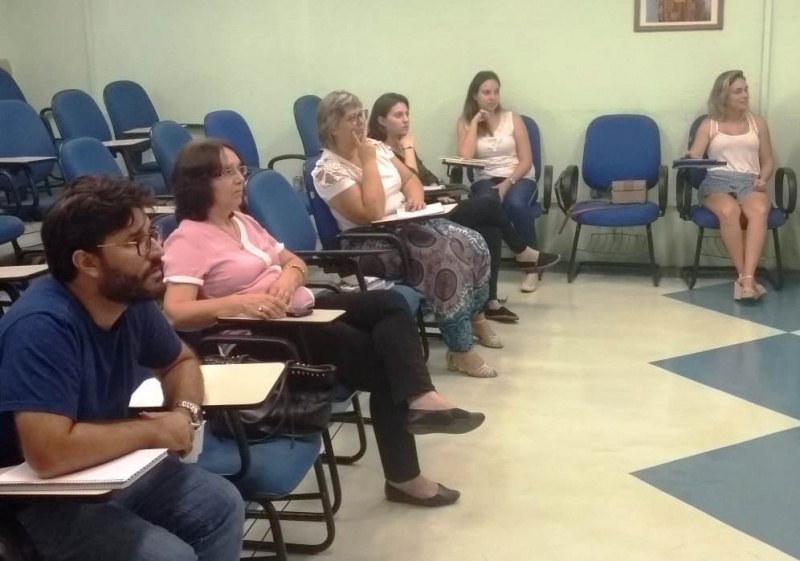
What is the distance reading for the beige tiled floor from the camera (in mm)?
2549

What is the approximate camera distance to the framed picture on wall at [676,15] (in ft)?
18.0

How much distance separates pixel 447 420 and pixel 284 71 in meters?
4.16

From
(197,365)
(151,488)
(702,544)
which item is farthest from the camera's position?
(702,544)

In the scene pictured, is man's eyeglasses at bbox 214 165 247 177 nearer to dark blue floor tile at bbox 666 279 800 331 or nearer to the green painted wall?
dark blue floor tile at bbox 666 279 800 331

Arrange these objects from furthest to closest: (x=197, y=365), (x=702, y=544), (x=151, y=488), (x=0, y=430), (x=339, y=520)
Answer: (x=339, y=520) < (x=702, y=544) < (x=197, y=365) < (x=151, y=488) < (x=0, y=430)

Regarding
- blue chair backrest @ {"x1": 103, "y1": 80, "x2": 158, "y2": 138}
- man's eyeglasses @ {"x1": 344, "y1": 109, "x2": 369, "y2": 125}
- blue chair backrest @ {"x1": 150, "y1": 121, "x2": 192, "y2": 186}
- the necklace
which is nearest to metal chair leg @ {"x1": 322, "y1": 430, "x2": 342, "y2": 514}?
the necklace

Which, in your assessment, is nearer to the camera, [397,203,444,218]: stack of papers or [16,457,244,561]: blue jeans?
[16,457,244,561]: blue jeans

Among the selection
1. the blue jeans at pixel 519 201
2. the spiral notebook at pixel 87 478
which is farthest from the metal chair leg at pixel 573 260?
the spiral notebook at pixel 87 478

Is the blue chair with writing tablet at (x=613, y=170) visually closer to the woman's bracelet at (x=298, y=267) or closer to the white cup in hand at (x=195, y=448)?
the woman's bracelet at (x=298, y=267)

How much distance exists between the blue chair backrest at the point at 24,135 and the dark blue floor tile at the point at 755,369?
3.59m

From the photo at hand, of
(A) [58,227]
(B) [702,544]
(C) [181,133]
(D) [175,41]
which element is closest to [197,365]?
(A) [58,227]

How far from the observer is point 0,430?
5.17 feet

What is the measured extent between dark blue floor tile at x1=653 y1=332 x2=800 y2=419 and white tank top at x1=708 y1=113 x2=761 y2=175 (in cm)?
139

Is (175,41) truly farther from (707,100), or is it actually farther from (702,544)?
(702,544)
